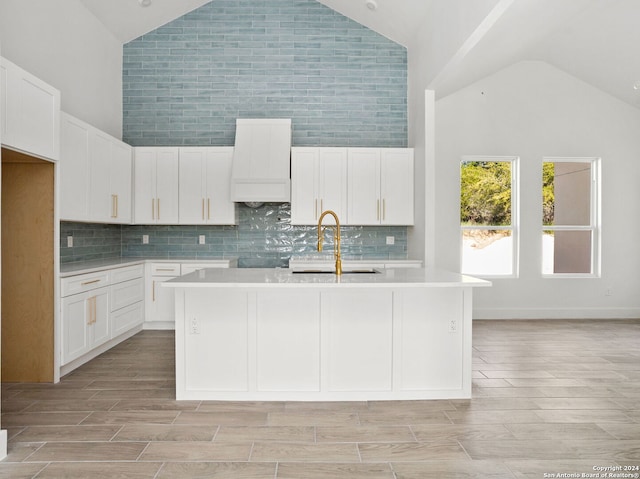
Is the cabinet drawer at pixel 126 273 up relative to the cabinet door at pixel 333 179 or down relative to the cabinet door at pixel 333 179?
down

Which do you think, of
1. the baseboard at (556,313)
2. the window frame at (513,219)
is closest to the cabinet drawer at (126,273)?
the window frame at (513,219)

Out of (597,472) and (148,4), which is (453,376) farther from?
(148,4)

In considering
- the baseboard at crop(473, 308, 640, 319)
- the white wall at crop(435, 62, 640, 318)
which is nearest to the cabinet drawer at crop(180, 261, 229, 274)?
the white wall at crop(435, 62, 640, 318)

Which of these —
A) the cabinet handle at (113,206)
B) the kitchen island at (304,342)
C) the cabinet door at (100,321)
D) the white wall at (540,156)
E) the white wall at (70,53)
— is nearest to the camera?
the kitchen island at (304,342)

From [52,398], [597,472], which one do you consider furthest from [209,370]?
[597,472]

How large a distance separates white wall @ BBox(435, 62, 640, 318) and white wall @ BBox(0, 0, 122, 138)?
14.1 feet

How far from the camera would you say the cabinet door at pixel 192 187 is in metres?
5.76

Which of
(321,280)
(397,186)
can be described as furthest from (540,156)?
(321,280)

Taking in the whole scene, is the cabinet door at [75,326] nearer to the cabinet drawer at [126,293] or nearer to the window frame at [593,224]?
the cabinet drawer at [126,293]

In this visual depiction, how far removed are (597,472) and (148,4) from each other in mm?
6213

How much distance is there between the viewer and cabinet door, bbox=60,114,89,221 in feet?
13.1

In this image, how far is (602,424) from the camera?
288 centimetres

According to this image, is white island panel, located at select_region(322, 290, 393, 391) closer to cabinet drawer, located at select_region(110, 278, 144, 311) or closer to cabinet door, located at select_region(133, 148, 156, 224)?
cabinet drawer, located at select_region(110, 278, 144, 311)

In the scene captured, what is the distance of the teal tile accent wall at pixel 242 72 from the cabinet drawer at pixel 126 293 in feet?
6.47
